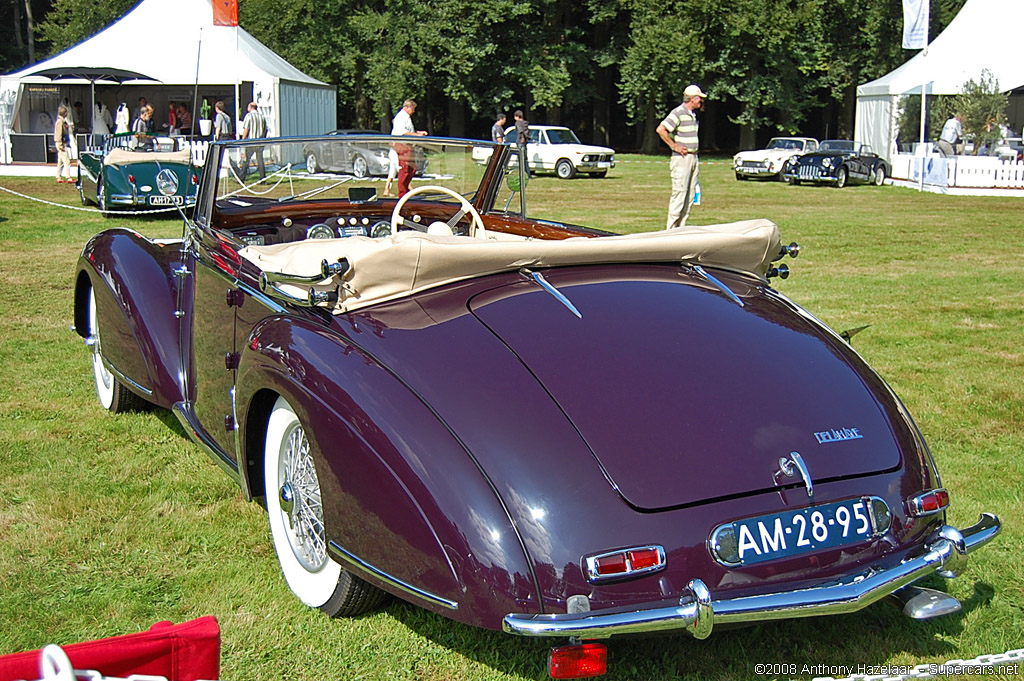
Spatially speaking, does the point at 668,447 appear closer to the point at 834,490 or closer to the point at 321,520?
the point at 834,490

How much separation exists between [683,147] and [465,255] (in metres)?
9.25

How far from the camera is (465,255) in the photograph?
3031 mm

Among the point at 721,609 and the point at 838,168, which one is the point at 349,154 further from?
the point at 838,168

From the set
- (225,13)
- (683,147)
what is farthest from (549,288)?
(683,147)

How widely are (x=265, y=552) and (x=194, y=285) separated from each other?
1.30 meters

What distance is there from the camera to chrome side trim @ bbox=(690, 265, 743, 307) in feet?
10.8

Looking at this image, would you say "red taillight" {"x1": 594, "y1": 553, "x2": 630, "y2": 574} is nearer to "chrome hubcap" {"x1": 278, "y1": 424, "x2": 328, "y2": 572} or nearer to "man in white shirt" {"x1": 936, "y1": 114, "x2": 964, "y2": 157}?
"chrome hubcap" {"x1": 278, "y1": 424, "x2": 328, "y2": 572}

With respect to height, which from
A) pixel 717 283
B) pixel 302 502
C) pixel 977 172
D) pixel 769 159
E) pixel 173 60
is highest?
pixel 173 60

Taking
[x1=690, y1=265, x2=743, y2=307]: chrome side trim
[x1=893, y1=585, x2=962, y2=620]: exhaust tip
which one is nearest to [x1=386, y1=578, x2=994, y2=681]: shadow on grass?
[x1=893, y1=585, x2=962, y2=620]: exhaust tip

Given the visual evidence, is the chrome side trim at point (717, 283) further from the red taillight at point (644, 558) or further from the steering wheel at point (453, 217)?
the red taillight at point (644, 558)

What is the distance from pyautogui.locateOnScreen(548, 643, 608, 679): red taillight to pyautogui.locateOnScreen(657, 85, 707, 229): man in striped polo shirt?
9.75m

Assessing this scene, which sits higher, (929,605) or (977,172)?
(977,172)

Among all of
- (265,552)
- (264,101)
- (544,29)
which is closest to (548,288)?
(265,552)

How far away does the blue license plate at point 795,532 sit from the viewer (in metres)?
2.41
